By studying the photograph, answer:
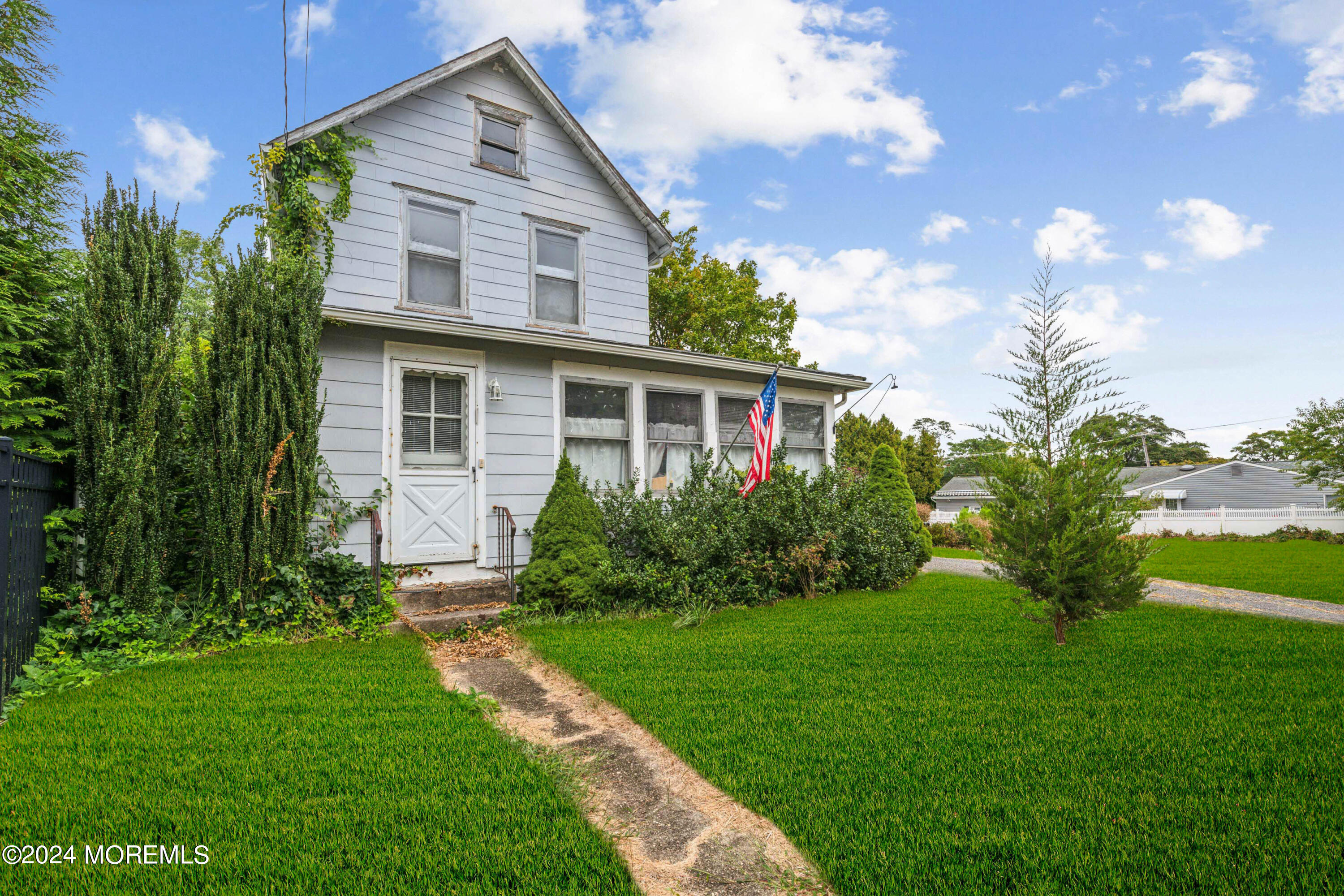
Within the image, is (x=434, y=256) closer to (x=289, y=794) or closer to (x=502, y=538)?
(x=502, y=538)

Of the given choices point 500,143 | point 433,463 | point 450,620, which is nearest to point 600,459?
point 433,463

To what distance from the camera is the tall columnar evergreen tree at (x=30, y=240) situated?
5.29 meters

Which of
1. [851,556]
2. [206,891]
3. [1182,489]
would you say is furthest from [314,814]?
[1182,489]

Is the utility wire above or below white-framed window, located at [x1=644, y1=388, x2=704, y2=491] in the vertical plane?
above

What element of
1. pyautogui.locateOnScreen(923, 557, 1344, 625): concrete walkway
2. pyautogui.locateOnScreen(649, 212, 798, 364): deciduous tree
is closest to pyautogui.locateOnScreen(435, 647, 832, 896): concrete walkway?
pyautogui.locateOnScreen(923, 557, 1344, 625): concrete walkway

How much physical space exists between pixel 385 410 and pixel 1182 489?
41.6 meters

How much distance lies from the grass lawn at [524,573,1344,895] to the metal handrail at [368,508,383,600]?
1.66 m

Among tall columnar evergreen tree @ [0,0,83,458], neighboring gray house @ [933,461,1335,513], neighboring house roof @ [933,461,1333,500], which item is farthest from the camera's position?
neighboring house roof @ [933,461,1333,500]

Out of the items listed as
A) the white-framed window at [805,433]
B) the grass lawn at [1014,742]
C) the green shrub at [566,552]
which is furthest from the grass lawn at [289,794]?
the white-framed window at [805,433]

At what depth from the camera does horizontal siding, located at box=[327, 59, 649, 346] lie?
27.3 ft

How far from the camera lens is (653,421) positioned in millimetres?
9273

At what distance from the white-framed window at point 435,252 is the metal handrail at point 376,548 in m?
3.08

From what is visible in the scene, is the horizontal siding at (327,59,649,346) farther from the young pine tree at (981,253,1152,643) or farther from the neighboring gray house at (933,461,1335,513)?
the neighboring gray house at (933,461,1335,513)

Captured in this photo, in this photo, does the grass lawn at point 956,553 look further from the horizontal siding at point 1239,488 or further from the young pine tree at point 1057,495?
the horizontal siding at point 1239,488
